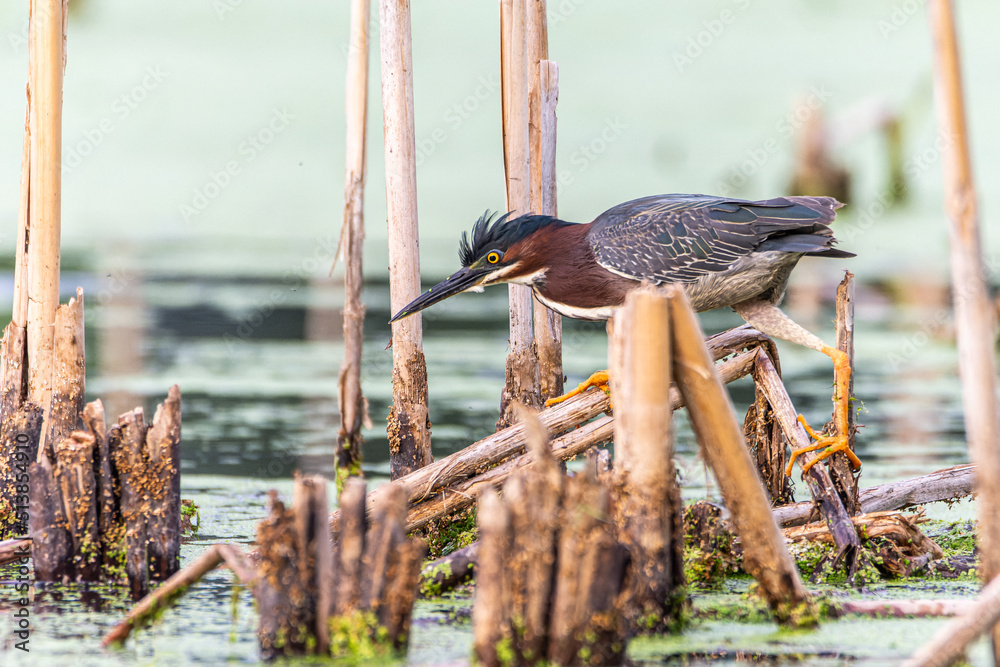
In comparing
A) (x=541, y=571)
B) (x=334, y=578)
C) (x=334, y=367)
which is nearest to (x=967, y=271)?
(x=541, y=571)

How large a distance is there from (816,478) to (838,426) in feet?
1.02

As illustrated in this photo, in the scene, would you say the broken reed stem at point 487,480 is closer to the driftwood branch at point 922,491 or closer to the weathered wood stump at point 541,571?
the driftwood branch at point 922,491

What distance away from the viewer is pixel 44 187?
518 centimetres

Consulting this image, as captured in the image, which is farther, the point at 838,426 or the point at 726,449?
the point at 838,426

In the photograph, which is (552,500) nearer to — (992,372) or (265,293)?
(992,372)

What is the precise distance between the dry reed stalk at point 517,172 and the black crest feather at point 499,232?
41cm

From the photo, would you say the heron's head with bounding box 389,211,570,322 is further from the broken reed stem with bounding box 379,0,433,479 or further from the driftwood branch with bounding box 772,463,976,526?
the driftwood branch with bounding box 772,463,976,526

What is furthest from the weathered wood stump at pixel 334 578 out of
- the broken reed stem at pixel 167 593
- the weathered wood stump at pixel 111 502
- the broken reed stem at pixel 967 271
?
the broken reed stem at pixel 967 271

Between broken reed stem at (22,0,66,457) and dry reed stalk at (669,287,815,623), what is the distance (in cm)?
324

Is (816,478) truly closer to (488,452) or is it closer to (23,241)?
(488,452)

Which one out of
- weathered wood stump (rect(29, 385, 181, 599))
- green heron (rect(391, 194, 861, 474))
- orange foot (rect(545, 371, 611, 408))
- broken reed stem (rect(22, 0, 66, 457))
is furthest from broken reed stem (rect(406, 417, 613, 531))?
broken reed stem (rect(22, 0, 66, 457))

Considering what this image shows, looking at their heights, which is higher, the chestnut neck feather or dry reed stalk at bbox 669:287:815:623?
the chestnut neck feather

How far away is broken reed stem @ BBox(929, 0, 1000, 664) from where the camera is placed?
301cm

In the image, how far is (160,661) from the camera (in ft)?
12.6
